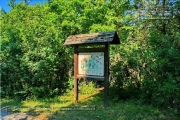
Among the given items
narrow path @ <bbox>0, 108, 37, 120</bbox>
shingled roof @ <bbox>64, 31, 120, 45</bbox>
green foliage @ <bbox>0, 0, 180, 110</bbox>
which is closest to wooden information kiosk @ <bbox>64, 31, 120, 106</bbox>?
shingled roof @ <bbox>64, 31, 120, 45</bbox>

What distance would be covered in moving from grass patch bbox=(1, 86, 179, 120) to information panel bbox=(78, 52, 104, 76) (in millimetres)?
1053

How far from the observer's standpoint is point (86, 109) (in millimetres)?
5367

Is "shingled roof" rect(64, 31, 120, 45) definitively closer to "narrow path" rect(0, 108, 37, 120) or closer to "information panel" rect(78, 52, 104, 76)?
"information panel" rect(78, 52, 104, 76)

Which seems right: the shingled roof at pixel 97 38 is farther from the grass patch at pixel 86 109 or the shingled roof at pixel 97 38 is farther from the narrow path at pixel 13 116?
the narrow path at pixel 13 116

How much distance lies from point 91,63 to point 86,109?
1457 millimetres

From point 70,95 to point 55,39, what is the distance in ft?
7.87

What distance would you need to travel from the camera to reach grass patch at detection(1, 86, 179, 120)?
4.65 m

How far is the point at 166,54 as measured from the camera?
4883 mm

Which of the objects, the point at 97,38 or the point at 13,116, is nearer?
the point at 13,116

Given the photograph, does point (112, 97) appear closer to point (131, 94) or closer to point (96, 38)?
point (131, 94)

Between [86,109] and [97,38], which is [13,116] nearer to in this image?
[86,109]

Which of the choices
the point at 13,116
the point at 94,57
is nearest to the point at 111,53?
the point at 94,57

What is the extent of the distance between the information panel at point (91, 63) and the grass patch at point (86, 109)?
1053 millimetres

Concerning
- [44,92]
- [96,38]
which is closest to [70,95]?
[44,92]
